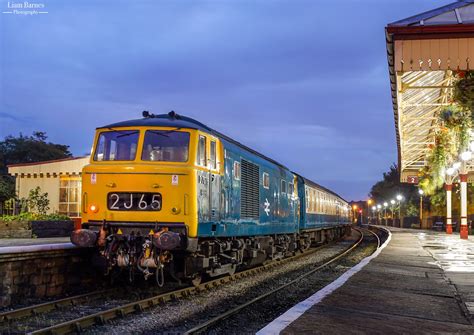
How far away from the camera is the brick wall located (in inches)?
420

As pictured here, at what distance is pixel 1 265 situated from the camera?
1047cm

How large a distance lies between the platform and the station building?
21473 mm

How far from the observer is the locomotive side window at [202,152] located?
1129 cm

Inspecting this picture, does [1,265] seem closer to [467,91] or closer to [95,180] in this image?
[95,180]

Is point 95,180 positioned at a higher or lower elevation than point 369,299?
higher

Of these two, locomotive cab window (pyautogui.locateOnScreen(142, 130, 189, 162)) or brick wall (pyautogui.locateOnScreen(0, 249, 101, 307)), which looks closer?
brick wall (pyautogui.locateOnScreen(0, 249, 101, 307))

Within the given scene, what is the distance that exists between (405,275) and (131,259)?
7.21 metres

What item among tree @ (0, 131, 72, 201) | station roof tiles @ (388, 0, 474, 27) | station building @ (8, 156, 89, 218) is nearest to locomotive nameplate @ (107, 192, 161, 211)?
station roof tiles @ (388, 0, 474, 27)

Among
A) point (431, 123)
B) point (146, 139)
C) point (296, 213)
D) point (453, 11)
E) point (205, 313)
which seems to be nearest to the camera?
point (205, 313)

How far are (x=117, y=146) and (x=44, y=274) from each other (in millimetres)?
3071

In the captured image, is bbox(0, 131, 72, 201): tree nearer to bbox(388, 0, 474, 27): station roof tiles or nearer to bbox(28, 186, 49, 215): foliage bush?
bbox(28, 186, 49, 215): foliage bush

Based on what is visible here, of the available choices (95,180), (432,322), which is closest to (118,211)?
(95,180)

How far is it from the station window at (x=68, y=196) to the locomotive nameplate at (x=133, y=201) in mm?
22975

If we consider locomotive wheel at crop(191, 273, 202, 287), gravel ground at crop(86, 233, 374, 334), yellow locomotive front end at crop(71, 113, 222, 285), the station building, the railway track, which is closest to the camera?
the railway track
